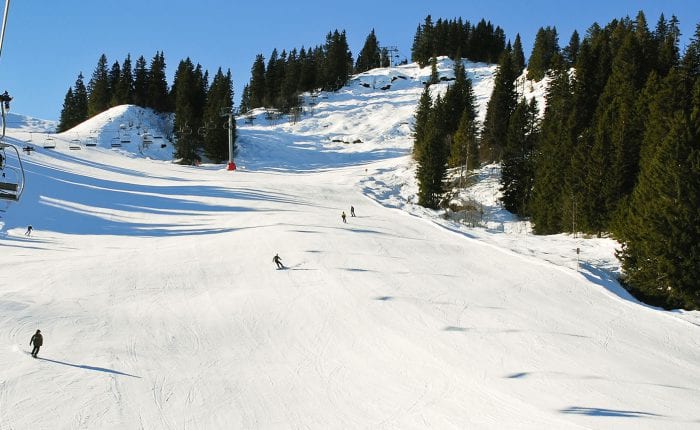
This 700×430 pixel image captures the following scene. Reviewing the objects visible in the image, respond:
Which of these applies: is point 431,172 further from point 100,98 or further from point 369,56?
point 369,56

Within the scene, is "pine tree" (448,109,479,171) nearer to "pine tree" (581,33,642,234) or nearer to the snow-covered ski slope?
the snow-covered ski slope

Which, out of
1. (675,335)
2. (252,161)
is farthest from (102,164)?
(675,335)

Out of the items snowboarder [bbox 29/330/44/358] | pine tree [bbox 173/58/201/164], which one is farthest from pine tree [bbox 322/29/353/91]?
snowboarder [bbox 29/330/44/358]

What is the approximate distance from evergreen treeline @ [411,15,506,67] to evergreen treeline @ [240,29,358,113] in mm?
22492

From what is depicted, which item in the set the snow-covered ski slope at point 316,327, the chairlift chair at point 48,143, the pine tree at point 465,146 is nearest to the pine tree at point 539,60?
the pine tree at point 465,146

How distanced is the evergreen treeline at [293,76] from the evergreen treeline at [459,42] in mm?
22492

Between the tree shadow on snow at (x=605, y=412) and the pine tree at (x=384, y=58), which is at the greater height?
the pine tree at (x=384, y=58)

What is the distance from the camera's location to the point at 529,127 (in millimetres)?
57312

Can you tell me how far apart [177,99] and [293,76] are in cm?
3870

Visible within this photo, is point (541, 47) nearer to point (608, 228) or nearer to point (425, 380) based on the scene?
point (608, 228)

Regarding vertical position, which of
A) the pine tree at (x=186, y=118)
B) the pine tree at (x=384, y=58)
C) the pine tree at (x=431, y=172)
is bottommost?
the pine tree at (x=431, y=172)

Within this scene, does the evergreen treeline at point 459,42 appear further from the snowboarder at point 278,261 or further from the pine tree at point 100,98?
the snowboarder at point 278,261

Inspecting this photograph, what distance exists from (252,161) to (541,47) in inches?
2308

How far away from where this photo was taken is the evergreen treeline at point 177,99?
72812 millimetres
